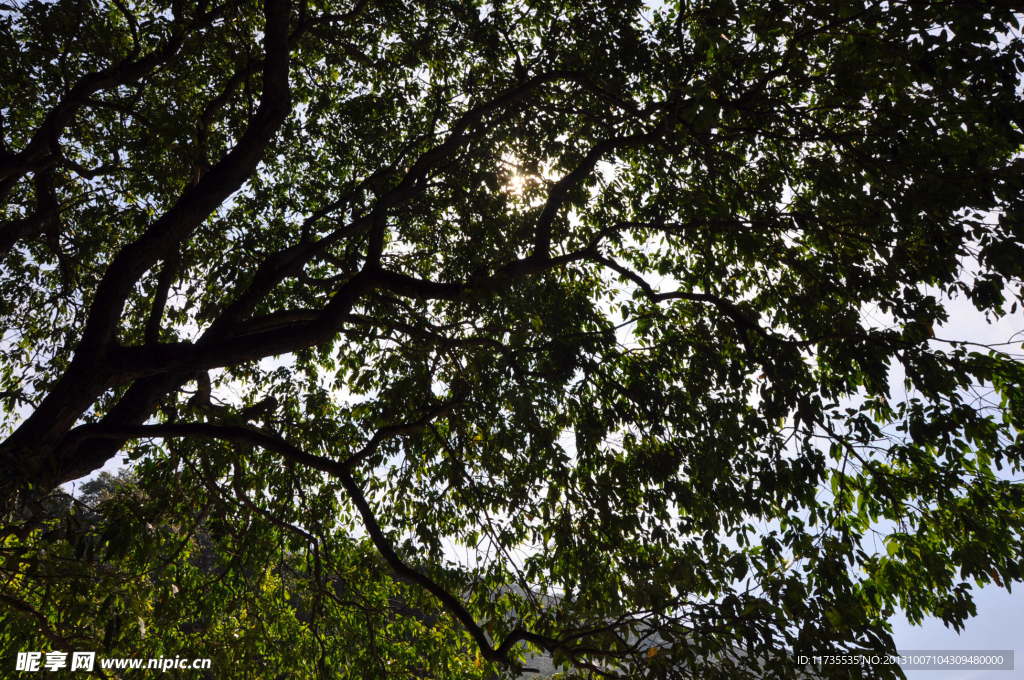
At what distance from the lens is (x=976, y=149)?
4.10m

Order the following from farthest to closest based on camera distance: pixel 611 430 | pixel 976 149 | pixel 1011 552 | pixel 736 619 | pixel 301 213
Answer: pixel 301 213 < pixel 611 430 < pixel 1011 552 < pixel 976 149 < pixel 736 619

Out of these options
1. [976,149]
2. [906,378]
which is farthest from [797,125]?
[906,378]

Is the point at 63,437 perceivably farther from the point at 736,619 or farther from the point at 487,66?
the point at 487,66

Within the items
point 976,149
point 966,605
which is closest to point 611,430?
→ point 966,605

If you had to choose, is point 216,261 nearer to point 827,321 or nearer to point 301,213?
point 301,213

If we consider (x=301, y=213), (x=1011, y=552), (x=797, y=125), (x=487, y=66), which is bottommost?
(x=1011, y=552)

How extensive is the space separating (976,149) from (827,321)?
73.0 inches

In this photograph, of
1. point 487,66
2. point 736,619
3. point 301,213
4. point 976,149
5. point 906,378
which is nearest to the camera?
point 736,619

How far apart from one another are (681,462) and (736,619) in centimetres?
206

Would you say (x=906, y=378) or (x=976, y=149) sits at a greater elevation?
(x=976, y=149)

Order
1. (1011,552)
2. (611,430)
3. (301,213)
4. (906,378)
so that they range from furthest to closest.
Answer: (301,213), (611,430), (906,378), (1011,552)

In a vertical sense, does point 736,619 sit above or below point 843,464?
below

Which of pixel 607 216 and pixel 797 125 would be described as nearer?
pixel 797 125

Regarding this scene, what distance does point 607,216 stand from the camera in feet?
Answer: 24.0
